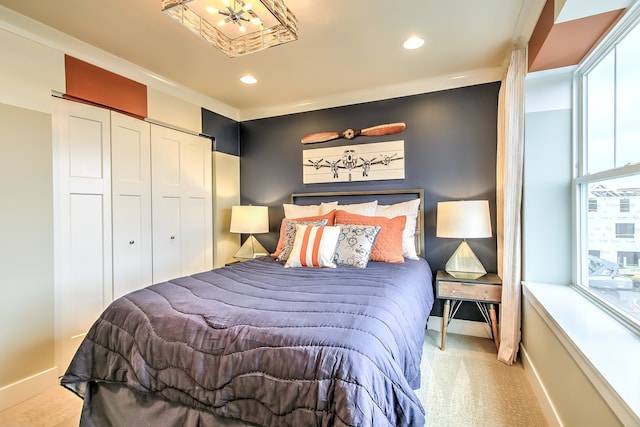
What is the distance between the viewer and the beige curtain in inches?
87.4

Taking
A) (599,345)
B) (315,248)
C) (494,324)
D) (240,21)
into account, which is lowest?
(494,324)

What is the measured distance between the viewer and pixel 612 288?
1645 mm

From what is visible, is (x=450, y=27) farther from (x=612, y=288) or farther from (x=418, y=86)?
(x=612, y=288)

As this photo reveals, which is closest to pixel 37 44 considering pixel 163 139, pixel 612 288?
pixel 163 139

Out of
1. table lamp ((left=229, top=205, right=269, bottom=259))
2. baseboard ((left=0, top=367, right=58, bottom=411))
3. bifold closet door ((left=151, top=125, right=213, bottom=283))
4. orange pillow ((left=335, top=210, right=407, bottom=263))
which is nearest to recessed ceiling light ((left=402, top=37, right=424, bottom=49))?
orange pillow ((left=335, top=210, right=407, bottom=263))

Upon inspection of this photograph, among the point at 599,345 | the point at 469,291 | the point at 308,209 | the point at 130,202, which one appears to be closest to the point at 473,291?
the point at 469,291

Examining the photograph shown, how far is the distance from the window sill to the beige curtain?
0.32 metres

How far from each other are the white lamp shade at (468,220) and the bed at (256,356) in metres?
0.86

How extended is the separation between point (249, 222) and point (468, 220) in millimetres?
2208

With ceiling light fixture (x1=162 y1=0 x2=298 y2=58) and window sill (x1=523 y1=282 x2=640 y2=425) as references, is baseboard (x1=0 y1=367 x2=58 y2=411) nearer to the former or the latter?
ceiling light fixture (x1=162 y1=0 x2=298 y2=58)

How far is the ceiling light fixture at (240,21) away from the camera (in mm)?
1646

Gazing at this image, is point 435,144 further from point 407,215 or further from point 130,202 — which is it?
point 130,202

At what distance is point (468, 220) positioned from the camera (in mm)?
2455

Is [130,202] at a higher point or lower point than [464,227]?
higher
